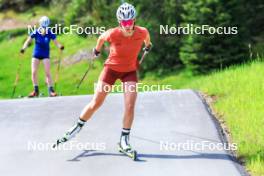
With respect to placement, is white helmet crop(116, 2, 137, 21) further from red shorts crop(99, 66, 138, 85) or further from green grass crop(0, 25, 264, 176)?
green grass crop(0, 25, 264, 176)

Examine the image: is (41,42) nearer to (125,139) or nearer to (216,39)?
(125,139)

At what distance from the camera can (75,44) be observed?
34.2m

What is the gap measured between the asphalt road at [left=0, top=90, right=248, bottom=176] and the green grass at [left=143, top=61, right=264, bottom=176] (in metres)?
0.26

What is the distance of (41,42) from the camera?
542 inches

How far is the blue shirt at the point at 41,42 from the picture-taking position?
13703 millimetres

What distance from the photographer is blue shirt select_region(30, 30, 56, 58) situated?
13703mm

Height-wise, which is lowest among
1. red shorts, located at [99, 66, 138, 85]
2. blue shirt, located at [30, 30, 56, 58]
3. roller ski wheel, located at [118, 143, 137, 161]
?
roller ski wheel, located at [118, 143, 137, 161]

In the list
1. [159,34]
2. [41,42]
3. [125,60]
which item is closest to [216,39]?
[159,34]

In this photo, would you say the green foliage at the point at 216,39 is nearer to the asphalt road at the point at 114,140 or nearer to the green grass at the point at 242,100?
the green grass at the point at 242,100

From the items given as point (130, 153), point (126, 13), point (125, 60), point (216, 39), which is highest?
point (216, 39)

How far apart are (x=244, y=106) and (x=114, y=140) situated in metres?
2.48

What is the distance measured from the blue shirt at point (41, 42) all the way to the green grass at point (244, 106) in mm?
3573

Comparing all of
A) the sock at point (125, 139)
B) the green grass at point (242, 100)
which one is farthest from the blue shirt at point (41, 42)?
the sock at point (125, 139)

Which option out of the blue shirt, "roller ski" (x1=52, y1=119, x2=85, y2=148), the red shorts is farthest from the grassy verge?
the red shorts
